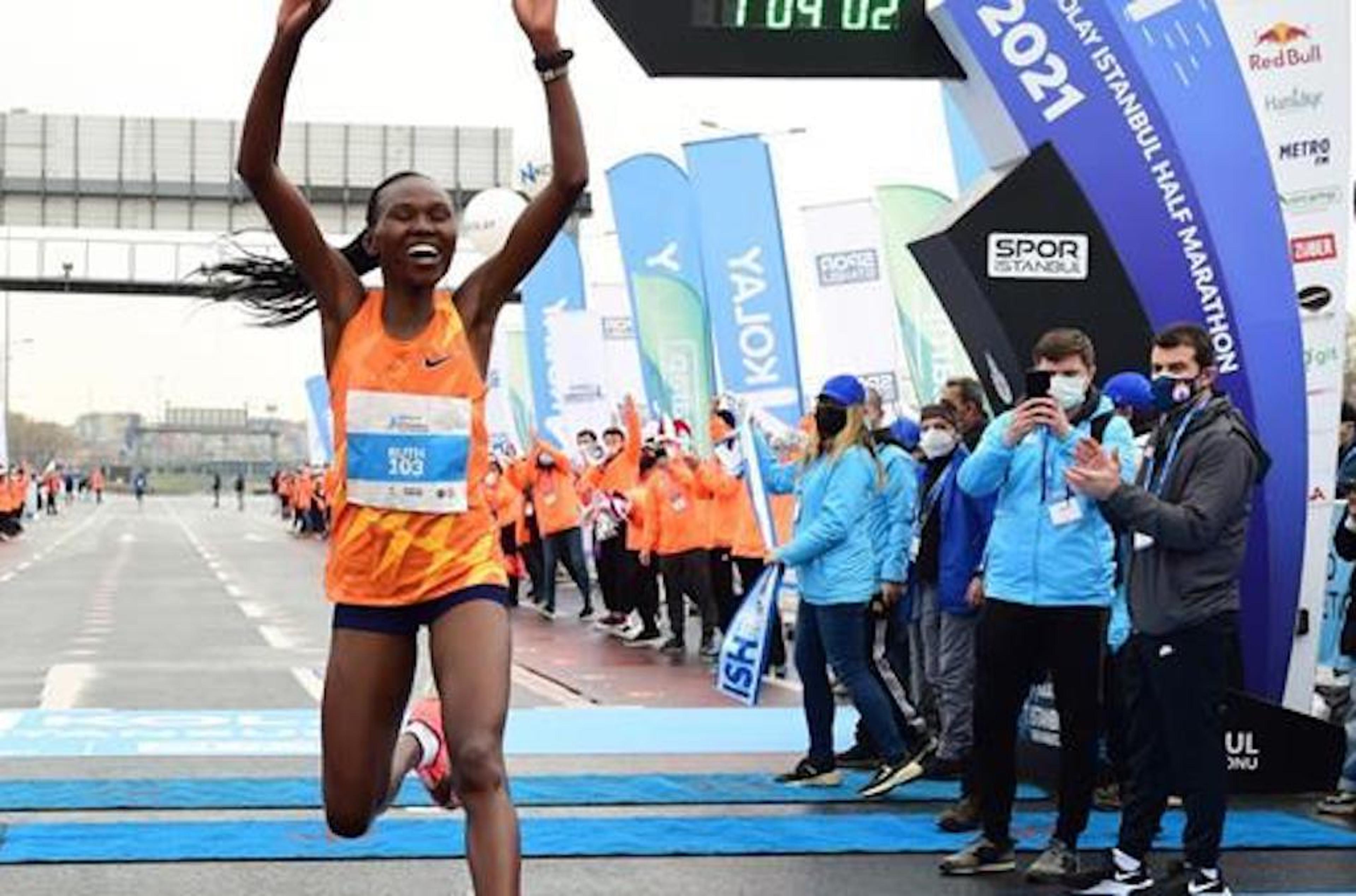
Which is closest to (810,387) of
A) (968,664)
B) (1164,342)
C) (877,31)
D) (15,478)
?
(877,31)

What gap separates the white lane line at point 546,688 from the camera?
1309cm

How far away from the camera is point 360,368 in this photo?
16.8 ft

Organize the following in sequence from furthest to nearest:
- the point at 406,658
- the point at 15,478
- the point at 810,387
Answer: the point at 15,478 → the point at 810,387 → the point at 406,658

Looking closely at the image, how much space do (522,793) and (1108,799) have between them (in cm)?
277

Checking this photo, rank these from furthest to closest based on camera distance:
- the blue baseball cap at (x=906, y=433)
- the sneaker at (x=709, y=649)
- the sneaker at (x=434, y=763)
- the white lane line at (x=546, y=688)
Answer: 1. the sneaker at (x=709, y=649)
2. the white lane line at (x=546, y=688)
3. the blue baseball cap at (x=906, y=433)
4. the sneaker at (x=434, y=763)

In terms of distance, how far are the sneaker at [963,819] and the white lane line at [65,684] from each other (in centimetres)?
630

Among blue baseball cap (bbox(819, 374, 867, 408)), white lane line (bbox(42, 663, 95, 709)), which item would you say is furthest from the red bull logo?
white lane line (bbox(42, 663, 95, 709))

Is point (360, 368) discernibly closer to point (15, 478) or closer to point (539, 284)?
point (539, 284)

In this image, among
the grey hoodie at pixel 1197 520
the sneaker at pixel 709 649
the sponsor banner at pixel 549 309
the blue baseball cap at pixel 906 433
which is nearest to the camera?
the grey hoodie at pixel 1197 520

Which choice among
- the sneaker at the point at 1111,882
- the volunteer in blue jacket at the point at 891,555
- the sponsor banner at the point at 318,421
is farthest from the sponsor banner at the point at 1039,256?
the sponsor banner at the point at 318,421

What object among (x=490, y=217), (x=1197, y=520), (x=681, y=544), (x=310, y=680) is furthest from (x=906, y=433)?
(x=490, y=217)

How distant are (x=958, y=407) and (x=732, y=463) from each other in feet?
23.7

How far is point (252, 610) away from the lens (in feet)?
72.9

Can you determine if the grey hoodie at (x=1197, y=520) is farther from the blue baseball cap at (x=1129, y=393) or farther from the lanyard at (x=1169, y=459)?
the blue baseball cap at (x=1129, y=393)
